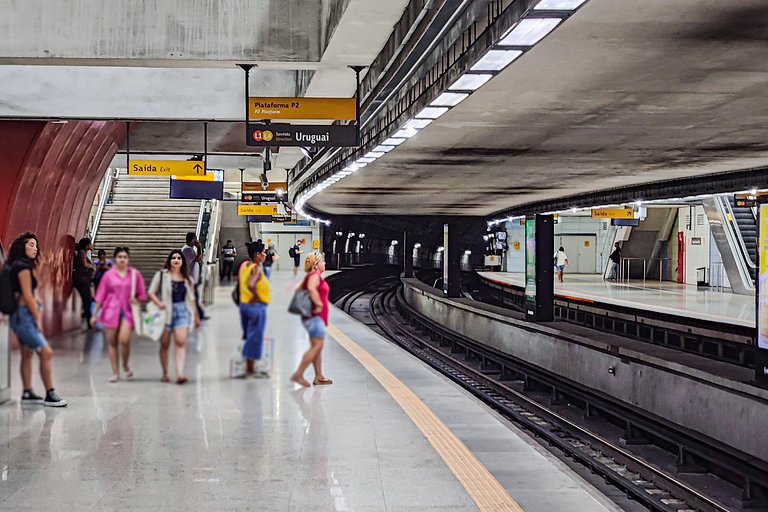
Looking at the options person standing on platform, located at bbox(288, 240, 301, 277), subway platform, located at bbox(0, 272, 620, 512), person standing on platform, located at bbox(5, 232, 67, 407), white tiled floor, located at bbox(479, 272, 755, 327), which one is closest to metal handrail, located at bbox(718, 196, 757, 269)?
white tiled floor, located at bbox(479, 272, 755, 327)

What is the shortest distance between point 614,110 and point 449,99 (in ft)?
5.44

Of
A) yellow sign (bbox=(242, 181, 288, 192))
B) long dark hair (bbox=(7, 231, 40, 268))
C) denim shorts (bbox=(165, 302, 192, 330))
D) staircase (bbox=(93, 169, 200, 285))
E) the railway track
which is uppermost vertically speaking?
yellow sign (bbox=(242, 181, 288, 192))

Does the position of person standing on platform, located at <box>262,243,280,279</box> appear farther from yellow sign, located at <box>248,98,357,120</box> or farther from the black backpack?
yellow sign, located at <box>248,98,357,120</box>

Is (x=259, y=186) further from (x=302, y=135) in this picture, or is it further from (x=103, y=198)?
(x=103, y=198)

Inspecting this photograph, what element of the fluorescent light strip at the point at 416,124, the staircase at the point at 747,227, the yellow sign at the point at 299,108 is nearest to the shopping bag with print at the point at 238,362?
the fluorescent light strip at the point at 416,124

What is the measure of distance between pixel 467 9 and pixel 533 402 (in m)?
10.1

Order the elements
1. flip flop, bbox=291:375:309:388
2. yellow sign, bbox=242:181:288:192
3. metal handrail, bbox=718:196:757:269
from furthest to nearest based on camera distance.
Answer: metal handrail, bbox=718:196:757:269, yellow sign, bbox=242:181:288:192, flip flop, bbox=291:375:309:388

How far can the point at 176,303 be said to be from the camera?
16.4 feet

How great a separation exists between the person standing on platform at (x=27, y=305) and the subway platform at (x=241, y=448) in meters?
0.11

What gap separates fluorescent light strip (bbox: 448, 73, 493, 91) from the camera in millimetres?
6988

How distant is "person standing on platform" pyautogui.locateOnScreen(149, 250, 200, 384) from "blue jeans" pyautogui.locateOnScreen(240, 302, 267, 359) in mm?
255

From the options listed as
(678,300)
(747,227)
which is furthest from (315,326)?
(747,227)

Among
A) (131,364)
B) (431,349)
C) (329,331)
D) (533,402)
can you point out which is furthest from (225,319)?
(431,349)

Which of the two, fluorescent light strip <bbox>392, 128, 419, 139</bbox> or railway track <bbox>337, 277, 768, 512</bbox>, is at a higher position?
fluorescent light strip <bbox>392, 128, 419, 139</bbox>
